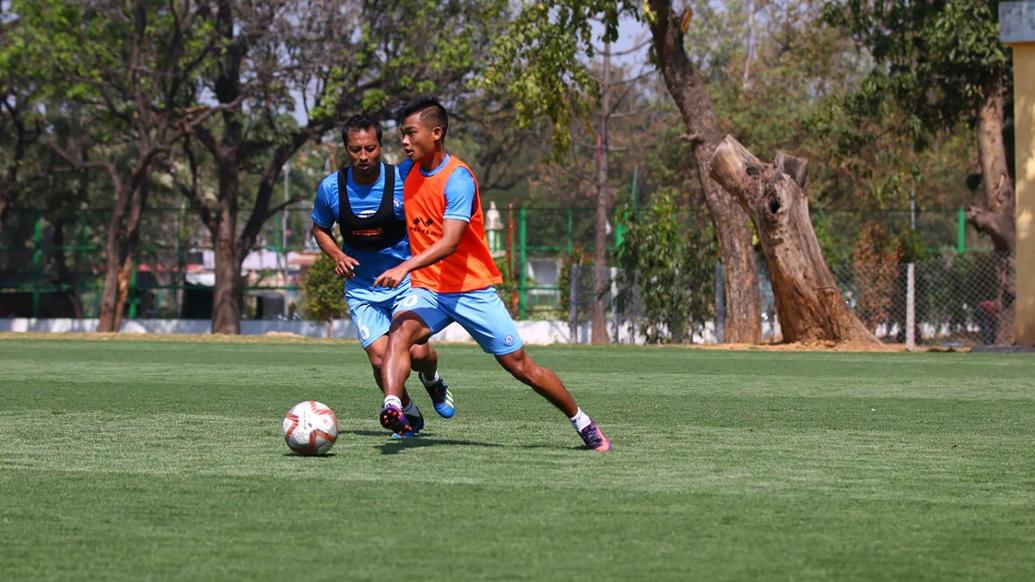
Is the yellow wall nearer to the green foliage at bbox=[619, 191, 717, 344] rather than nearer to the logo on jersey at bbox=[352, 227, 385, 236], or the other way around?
the green foliage at bbox=[619, 191, 717, 344]

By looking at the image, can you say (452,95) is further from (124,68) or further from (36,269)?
(36,269)

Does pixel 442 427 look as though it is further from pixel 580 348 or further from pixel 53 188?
pixel 53 188

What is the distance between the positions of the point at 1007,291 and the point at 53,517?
25.3 metres

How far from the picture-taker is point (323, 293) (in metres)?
36.3

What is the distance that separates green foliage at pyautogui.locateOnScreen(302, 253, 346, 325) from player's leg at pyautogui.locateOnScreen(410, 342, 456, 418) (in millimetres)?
25717

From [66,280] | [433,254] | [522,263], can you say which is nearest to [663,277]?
[522,263]

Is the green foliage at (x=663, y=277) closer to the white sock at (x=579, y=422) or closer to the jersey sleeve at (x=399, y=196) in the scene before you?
the jersey sleeve at (x=399, y=196)

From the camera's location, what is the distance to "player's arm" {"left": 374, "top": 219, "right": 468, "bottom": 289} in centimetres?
866

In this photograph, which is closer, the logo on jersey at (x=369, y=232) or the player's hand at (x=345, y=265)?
the player's hand at (x=345, y=265)

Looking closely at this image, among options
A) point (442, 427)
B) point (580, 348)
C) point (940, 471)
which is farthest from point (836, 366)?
point (940, 471)

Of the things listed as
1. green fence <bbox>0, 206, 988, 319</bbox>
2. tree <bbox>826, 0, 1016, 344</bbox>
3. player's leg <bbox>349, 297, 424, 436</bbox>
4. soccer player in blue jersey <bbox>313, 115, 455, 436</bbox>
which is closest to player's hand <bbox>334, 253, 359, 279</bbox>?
soccer player in blue jersey <bbox>313, 115, 455, 436</bbox>

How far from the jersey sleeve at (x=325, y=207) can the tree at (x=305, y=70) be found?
26.6 metres

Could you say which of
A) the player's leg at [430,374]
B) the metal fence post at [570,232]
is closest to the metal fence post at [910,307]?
the metal fence post at [570,232]

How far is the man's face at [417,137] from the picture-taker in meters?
8.92
